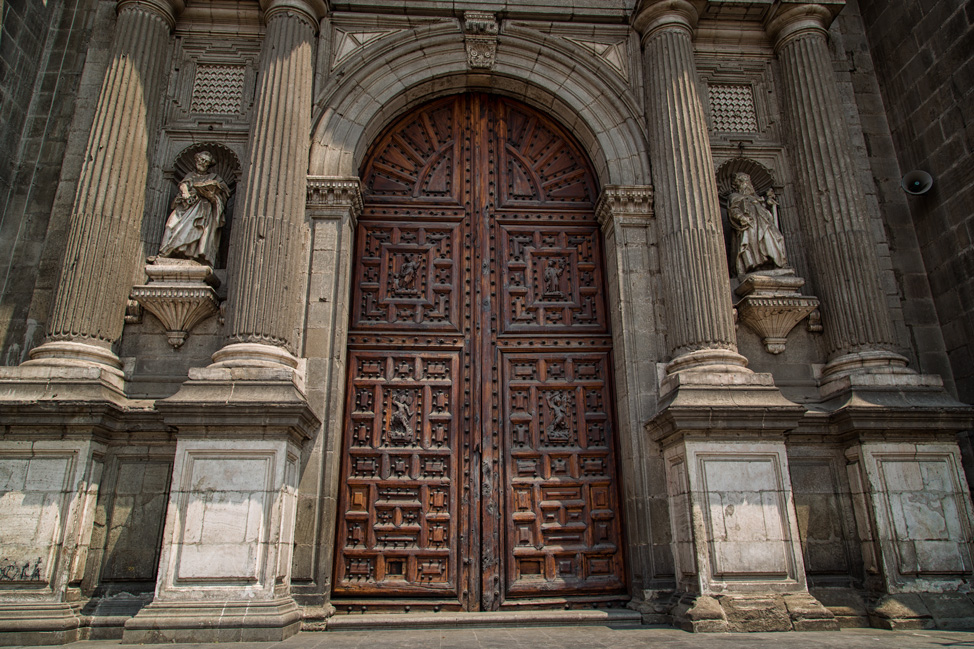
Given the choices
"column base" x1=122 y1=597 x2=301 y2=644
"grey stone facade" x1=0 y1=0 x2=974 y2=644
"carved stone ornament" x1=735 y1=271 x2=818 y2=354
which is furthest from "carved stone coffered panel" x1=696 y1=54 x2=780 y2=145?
"column base" x1=122 y1=597 x2=301 y2=644

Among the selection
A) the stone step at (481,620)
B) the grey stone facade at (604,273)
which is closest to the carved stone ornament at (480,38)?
the grey stone facade at (604,273)

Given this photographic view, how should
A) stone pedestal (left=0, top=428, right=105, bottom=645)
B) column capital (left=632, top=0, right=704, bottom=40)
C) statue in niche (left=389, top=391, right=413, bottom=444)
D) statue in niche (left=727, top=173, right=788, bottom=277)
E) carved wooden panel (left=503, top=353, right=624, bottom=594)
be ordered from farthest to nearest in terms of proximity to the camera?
column capital (left=632, top=0, right=704, bottom=40) < statue in niche (left=727, top=173, right=788, bottom=277) < statue in niche (left=389, top=391, right=413, bottom=444) < carved wooden panel (left=503, top=353, right=624, bottom=594) < stone pedestal (left=0, top=428, right=105, bottom=645)

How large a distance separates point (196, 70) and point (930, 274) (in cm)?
916

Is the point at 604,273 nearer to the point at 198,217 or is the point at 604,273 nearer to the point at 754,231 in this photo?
the point at 754,231

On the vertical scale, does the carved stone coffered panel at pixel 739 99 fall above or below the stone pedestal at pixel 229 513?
above

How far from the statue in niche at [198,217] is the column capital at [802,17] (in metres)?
7.14

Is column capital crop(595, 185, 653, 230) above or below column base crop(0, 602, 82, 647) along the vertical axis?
above

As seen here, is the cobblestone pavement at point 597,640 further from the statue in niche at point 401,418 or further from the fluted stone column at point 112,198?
the fluted stone column at point 112,198

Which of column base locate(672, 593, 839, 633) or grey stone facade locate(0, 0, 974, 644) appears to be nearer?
column base locate(672, 593, 839, 633)

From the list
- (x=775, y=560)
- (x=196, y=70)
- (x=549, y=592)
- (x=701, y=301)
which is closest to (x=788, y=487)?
(x=775, y=560)

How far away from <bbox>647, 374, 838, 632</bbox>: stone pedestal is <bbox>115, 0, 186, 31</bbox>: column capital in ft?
24.0

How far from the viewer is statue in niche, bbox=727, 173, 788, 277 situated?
7.67 m

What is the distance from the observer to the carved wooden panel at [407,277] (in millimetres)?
7707

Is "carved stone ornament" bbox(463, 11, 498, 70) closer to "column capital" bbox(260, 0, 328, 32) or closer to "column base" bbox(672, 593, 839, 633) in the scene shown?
"column capital" bbox(260, 0, 328, 32)
